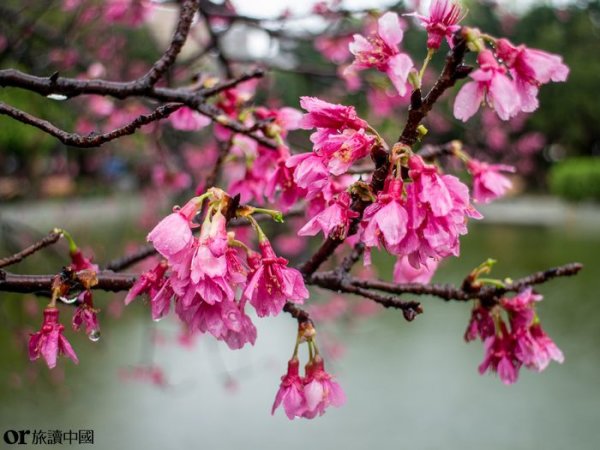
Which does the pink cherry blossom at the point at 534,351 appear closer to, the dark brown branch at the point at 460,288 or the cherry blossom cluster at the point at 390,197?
the dark brown branch at the point at 460,288

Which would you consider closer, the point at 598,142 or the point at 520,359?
the point at 520,359

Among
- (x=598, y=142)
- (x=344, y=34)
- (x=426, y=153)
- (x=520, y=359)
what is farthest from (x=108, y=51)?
(x=598, y=142)

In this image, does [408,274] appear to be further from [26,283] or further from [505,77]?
[26,283]

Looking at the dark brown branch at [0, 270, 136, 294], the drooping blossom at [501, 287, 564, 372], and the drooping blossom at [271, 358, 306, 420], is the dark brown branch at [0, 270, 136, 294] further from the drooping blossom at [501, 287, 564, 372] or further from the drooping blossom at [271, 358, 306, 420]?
the drooping blossom at [501, 287, 564, 372]

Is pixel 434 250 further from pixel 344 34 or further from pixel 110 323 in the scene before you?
pixel 110 323

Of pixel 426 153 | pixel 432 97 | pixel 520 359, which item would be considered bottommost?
pixel 520 359

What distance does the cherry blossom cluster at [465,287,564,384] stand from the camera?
0.80 meters

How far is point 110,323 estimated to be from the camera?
488 centimetres

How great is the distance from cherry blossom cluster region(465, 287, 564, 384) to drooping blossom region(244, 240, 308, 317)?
0.33 metres

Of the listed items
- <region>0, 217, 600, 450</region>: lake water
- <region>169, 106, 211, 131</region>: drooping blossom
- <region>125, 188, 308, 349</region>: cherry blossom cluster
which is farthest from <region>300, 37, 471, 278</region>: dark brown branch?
<region>0, 217, 600, 450</region>: lake water

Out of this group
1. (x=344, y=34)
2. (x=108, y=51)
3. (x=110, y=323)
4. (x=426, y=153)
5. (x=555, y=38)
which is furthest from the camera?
(x=555, y=38)

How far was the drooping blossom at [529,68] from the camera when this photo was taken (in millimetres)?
572

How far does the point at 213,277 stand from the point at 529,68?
1.20 feet

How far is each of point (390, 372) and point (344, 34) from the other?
8.07 ft
